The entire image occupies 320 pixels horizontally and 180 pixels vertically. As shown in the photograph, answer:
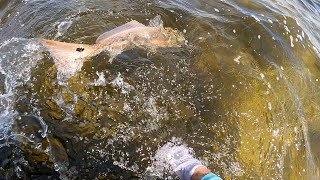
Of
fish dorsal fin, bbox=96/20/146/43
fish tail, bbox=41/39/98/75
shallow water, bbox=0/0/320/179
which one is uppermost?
fish dorsal fin, bbox=96/20/146/43

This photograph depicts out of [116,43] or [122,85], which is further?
[116,43]

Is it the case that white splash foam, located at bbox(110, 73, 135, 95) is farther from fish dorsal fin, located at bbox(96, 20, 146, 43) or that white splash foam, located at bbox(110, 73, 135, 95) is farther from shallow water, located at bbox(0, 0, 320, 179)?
fish dorsal fin, located at bbox(96, 20, 146, 43)

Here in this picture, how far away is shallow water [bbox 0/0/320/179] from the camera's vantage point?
402 cm

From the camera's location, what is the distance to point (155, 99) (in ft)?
14.3

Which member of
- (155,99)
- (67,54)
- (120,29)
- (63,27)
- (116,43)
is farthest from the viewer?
(63,27)

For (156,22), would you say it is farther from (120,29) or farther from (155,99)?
(155,99)

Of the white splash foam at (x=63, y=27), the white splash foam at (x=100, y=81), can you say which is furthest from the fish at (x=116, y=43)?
the white splash foam at (x=63, y=27)

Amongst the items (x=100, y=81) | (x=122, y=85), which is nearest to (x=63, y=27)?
(x=100, y=81)

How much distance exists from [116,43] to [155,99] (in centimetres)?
107

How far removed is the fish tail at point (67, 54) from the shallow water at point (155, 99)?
0.38 feet

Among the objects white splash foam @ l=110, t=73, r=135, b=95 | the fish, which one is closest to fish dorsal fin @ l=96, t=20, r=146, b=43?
the fish

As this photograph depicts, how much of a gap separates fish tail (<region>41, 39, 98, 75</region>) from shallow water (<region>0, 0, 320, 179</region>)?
0.11m

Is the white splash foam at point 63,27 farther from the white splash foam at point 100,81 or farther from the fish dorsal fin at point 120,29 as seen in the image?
the white splash foam at point 100,81

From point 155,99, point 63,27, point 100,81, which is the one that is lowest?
point 155,99
